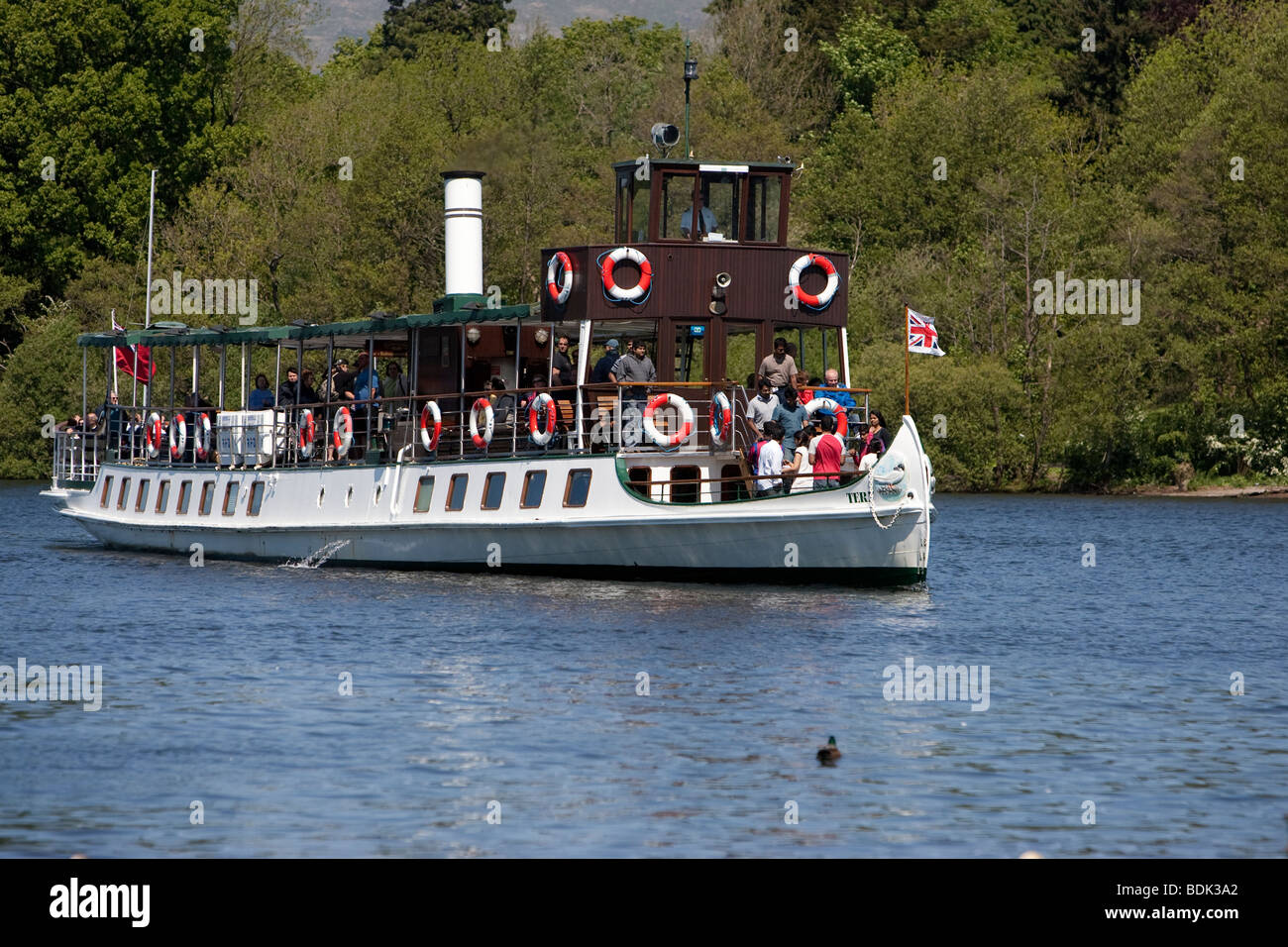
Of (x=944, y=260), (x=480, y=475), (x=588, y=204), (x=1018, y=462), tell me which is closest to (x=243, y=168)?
(x=588, y=204)

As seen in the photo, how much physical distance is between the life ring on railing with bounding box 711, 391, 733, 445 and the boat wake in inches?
354

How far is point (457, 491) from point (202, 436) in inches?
425

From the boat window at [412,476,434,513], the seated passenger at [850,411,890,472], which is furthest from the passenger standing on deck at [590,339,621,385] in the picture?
the seated passenger at [850,411,890,472]

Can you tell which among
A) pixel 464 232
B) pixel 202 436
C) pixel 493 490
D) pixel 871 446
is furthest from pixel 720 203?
pixel 202 436

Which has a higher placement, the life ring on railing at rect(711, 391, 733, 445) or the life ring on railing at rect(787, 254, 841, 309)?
the life ring on railing at rect(787, 254, 841, 309)

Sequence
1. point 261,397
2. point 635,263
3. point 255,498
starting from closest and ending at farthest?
point 635,263 < point 255,498 < point 261,397

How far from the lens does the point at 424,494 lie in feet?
123

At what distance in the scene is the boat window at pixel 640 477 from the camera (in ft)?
109

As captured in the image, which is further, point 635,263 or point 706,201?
point 706,201

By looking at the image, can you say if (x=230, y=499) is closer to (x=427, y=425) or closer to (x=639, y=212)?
(x=427, y=425)

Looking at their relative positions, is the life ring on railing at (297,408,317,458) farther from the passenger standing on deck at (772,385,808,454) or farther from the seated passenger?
the seated passenger

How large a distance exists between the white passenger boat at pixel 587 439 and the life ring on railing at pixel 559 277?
0.04 m

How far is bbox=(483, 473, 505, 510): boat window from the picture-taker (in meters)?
35.5
